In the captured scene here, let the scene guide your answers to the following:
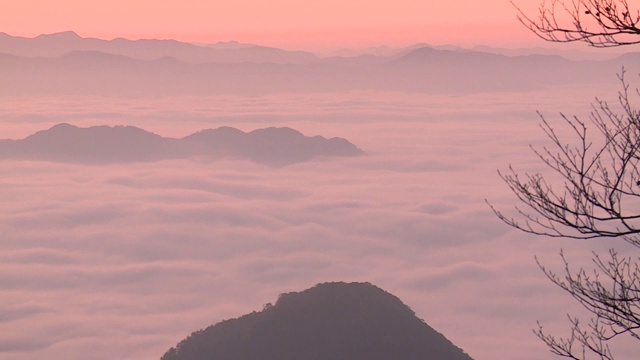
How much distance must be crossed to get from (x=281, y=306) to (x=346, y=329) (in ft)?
13.0

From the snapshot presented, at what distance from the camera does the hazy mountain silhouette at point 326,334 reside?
3766cm

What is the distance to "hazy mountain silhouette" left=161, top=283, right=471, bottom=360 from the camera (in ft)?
124

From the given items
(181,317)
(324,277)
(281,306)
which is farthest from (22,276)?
(281,306)

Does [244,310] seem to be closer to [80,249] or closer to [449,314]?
[449,314]

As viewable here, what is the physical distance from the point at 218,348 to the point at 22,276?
8064 cm

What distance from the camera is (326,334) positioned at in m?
38.4

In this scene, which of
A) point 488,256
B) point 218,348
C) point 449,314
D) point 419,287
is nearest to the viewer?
point 218,348

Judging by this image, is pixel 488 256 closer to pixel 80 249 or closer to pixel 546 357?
pixel 546 357

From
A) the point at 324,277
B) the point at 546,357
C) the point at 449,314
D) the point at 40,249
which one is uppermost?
the point at 40,249

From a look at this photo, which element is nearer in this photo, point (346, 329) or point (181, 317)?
point (346, 329)

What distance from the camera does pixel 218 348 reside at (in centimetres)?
3859

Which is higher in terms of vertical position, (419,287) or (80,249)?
(80,249)

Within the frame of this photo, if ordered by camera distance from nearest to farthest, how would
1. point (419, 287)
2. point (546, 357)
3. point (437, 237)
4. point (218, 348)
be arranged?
point (218, 348) → point (546, 357) → point (419, 287) → point (437, 237)

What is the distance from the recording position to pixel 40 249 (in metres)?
127
